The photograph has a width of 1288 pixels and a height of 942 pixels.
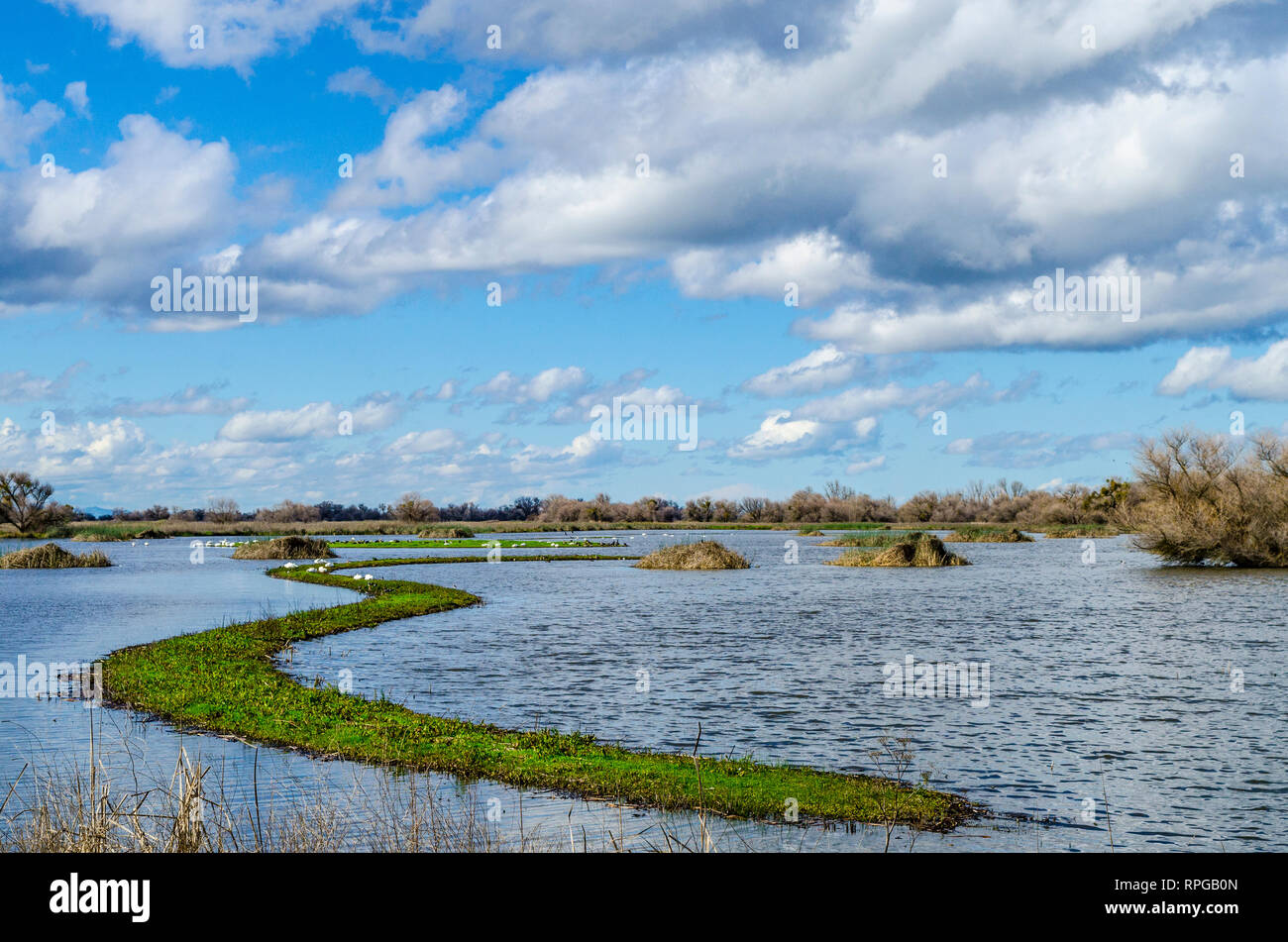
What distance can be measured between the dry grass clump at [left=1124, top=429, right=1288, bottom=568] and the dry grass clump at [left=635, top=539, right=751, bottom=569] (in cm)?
2983

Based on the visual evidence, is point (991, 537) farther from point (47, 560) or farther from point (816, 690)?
point (816, 690)

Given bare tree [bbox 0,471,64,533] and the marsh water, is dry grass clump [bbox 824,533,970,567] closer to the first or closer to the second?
the marsh water

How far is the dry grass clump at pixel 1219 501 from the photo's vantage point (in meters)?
67.7

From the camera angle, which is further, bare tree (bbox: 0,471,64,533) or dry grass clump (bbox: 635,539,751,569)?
bare tree (bbox: 0,471,64,533)

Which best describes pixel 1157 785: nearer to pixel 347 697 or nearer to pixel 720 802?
pixel 720 802

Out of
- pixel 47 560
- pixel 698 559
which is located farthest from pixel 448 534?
pixel 698 559

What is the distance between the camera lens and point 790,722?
20.1 m

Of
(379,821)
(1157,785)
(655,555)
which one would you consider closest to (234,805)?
(379,821)

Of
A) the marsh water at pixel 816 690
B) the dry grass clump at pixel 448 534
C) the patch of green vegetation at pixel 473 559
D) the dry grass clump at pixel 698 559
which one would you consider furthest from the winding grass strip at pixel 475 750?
the dry grass clump at pixel 448 534

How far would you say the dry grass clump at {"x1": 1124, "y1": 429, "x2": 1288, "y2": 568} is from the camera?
67.7 metres

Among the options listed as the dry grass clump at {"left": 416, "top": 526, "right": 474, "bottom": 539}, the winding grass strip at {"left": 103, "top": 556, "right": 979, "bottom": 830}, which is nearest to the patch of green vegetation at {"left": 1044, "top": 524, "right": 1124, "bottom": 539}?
the dry grass clump at {"left": 416, "top": 526, "right": 474, "bottom": 539}

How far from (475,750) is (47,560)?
72.0m

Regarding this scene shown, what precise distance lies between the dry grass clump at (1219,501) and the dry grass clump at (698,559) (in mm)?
29830
